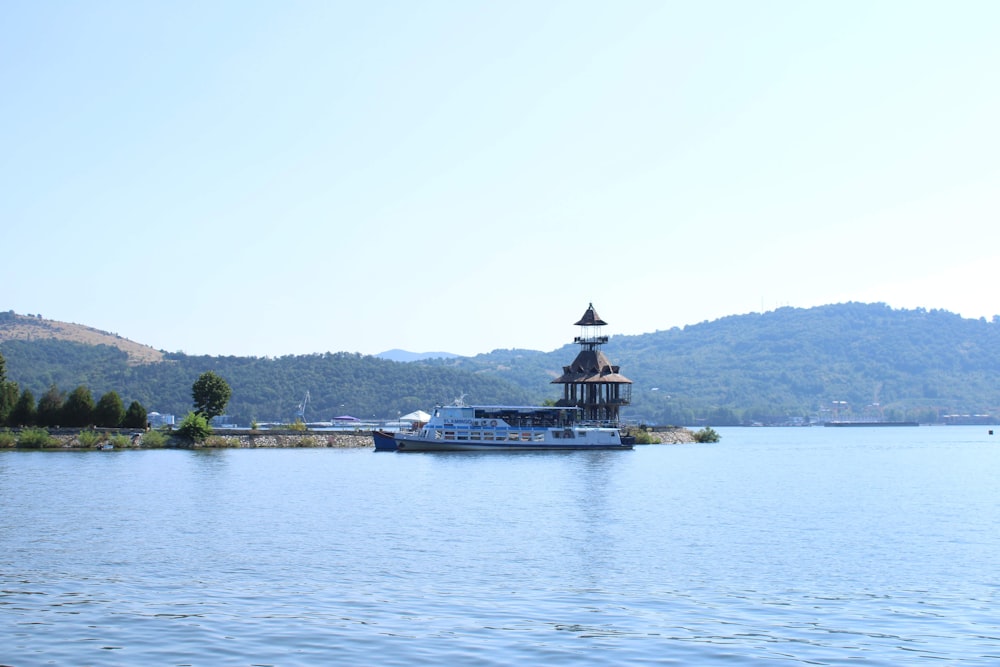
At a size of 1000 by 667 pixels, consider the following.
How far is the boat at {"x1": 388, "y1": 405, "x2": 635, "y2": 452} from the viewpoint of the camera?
399 feet

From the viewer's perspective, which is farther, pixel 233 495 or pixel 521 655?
pixel 233 495

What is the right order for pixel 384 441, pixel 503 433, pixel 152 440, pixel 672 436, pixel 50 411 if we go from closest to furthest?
pixel 50 411
pixel 152 440
pixel 384 441
pixel 503 433
pixel 672 436

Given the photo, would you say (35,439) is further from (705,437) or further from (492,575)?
(705,437)

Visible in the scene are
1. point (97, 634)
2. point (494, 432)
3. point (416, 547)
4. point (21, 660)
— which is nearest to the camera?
point (21, 660)

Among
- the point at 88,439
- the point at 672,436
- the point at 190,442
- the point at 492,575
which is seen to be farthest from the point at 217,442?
the point at 492,575

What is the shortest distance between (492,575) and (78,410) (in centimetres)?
9804

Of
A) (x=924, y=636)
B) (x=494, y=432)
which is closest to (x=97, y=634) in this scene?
(x=924, y=636)

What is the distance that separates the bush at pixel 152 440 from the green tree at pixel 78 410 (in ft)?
22.1

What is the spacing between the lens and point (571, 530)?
4541cm

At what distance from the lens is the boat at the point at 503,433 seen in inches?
4791

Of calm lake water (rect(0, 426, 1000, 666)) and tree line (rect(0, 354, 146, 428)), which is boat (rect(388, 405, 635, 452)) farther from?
calm lake water (rect(0, 426, 1000, 666))

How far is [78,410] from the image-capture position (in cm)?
11888

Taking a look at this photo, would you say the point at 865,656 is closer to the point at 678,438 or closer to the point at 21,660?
the point at 21,660

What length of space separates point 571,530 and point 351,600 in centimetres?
1788
